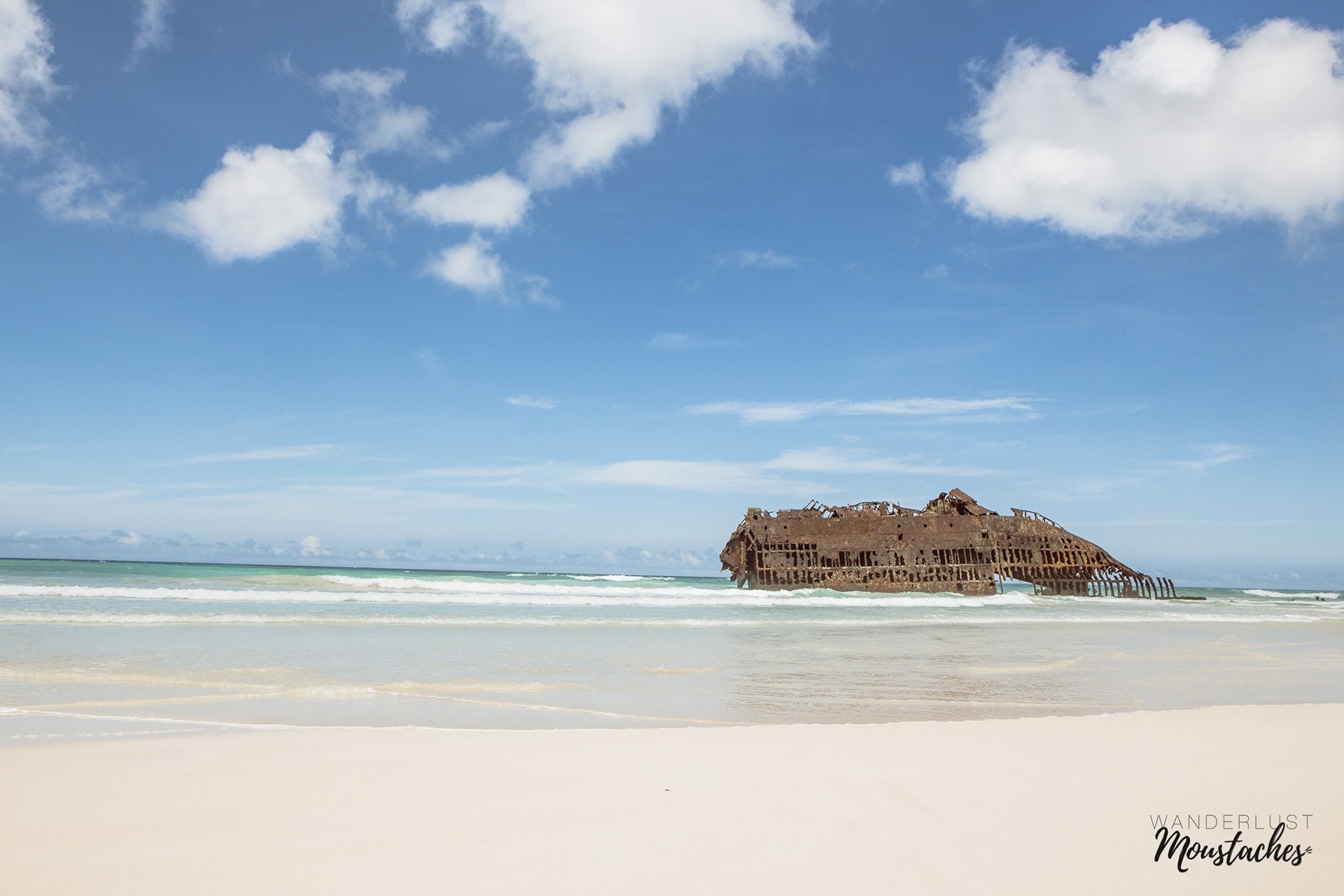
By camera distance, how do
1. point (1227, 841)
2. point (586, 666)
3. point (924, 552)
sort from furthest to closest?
point (924, 552)
point (586, 666)
point (1227, 841)

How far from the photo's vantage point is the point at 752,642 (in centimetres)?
1233

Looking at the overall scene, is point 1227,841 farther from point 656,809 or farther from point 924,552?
point 924,552

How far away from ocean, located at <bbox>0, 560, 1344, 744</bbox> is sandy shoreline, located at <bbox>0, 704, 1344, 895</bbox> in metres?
1.10

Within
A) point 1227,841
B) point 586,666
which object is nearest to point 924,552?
point 586,666

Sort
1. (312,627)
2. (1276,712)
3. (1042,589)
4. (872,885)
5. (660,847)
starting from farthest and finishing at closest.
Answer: (1042,589), (312,627), (1276,712), (660,847), (872,885)

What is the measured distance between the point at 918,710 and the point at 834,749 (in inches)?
86.1

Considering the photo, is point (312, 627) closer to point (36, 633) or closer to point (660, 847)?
point (36, 633)

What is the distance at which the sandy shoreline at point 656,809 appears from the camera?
8.74ft

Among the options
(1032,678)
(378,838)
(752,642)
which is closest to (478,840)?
(378,838)

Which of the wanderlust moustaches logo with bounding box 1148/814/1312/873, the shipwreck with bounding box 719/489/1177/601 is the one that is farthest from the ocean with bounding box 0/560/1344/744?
the shipwreck with bounding box 719/489/1177/601

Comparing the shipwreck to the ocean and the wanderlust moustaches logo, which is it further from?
the wanderlust moustaches logo

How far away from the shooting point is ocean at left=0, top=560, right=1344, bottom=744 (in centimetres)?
615

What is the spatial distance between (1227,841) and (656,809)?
2471mm

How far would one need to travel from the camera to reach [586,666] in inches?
358
